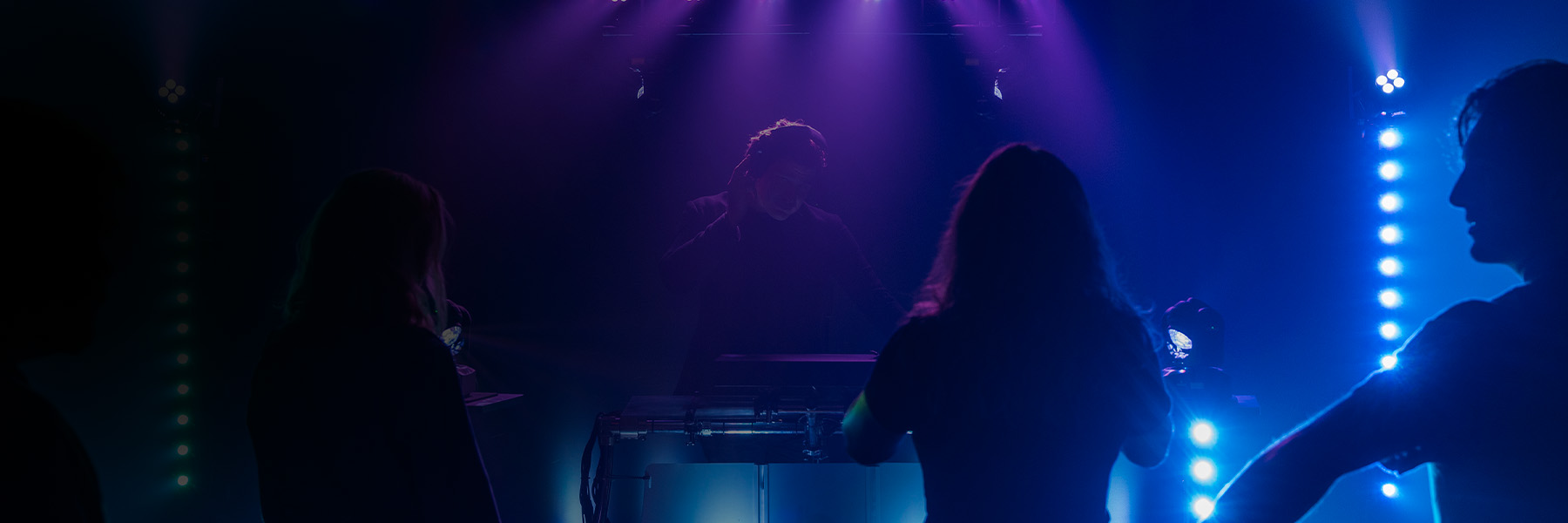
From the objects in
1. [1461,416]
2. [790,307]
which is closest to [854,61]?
[790,307]

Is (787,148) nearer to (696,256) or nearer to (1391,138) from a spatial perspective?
(696,256)

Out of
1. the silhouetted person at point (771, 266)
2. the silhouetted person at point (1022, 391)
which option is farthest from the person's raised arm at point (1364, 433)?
the silhouetted person at point (771, 266)

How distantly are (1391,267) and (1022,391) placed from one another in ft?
13.6

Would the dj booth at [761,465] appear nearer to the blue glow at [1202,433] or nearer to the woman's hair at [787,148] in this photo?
the blue glow at [1202,433]

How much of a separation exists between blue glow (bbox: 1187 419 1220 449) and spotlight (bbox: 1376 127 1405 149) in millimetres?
2631

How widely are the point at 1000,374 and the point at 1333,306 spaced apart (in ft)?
13.7

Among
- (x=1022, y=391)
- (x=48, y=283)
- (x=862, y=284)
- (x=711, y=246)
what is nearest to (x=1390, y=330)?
(x=862, y=284)

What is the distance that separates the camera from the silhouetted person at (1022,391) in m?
1.34

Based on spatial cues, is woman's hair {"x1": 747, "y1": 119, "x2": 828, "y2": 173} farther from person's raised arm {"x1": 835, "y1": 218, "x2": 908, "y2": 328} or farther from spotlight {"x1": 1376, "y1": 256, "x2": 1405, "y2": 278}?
spotlight {"x1": 1376, "y1": 256, "x2": 1405, "y2": 278}

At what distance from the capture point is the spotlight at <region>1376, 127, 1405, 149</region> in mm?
4039

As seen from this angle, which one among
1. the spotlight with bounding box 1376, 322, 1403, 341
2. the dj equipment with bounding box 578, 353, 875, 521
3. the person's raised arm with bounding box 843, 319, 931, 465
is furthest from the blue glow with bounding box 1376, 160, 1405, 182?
the person's raised arm with bounding box 843, 319, 931, 465

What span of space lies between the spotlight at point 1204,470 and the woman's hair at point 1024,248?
1626mm

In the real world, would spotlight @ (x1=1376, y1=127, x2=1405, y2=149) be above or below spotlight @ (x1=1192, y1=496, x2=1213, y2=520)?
above

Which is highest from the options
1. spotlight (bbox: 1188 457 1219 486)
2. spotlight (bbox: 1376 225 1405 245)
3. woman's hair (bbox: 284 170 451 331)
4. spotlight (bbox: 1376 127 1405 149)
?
spotlight (bbox: 1376 127 1405 149)
